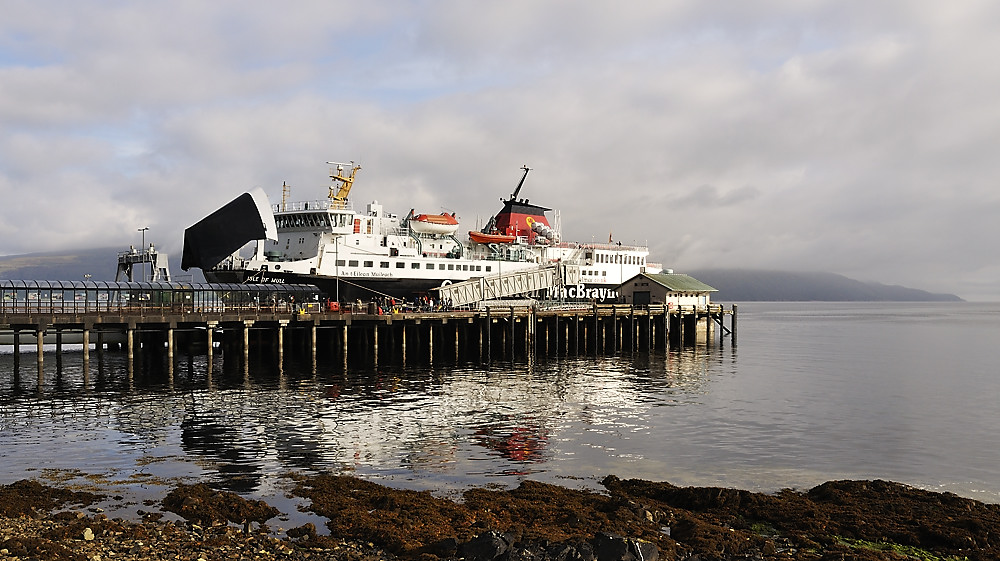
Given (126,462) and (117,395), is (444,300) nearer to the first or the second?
(117,395)

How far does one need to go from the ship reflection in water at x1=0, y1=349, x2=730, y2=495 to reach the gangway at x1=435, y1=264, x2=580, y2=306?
14669 millimetres

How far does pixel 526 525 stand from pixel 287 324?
110 ft

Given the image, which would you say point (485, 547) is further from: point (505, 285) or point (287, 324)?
point (505, 285)

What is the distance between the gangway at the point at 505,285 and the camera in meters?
63.3

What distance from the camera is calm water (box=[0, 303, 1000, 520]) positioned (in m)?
23.0

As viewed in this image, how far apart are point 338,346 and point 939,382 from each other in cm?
4313

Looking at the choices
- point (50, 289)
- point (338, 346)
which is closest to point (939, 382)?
point (338, 346)

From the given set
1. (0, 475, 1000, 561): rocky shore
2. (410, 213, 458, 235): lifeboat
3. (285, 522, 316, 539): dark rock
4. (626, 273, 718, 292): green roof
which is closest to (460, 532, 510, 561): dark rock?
(0, 475, 1000, 561): rocky shore

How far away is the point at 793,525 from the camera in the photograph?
17875 millimetres

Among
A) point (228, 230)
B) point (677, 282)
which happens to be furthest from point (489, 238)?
point (228, 230)

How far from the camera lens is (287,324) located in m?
47.6

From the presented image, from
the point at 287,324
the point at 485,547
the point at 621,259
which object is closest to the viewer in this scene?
the point at 485,547

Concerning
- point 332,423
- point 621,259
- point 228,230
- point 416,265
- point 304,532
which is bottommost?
point 304,532

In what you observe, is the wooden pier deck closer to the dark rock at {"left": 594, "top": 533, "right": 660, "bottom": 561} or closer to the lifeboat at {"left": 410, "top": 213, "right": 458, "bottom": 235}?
the lifeboat at {"left": 410, "top": 213, "right": 458, "bottom": 235}
